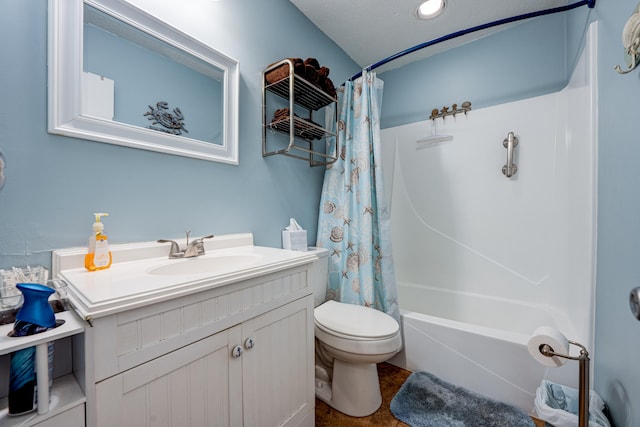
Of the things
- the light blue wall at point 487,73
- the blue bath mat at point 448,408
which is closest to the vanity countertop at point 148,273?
the blue bath mat at point 448,408

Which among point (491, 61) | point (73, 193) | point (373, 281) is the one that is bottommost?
point (373, 281)

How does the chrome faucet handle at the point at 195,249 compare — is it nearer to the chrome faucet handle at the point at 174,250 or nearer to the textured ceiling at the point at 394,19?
the chrome faucet handle at the point at 174,250

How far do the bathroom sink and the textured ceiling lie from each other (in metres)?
1.64

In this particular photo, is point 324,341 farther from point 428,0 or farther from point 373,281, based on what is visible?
point 428,0

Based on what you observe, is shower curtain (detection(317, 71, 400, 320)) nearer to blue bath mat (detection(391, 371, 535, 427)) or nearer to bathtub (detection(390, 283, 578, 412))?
bathtub (detection(390, 283, 578, 412))

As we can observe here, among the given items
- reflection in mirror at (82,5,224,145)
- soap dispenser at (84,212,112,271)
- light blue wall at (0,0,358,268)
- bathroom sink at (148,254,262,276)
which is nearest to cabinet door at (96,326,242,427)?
bathroom sink at (148,254,262,276)

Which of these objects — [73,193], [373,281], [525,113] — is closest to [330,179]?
[373,281]

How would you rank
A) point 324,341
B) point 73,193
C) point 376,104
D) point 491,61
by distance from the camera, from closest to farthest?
point 73,193 → point 324,341 → point 376,104 → point 491,61

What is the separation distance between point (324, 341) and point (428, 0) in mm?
2112

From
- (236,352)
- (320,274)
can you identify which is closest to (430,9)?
(320,274)

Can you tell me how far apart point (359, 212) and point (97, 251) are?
133 centimetres

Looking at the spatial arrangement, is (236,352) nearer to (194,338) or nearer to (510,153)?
(194,338)

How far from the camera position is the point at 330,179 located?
1.82 meters

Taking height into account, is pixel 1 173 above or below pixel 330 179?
below
